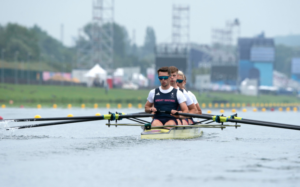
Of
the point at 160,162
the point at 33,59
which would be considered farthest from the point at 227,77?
the point at 160,162

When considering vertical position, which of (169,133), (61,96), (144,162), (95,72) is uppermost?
(95,72)

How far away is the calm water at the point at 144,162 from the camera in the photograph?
25.6 feet

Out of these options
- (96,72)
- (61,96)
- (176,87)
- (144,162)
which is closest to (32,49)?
(96,72)

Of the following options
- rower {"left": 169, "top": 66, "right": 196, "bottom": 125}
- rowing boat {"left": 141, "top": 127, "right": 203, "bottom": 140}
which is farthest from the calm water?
rower {"left": 169, "top": 66, "right": 196, "bottom": 125}

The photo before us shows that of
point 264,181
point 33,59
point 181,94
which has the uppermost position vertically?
point 33,59

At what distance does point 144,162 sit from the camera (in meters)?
9.38

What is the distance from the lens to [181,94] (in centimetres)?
1330

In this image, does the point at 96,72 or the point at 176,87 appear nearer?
the point at 176,87

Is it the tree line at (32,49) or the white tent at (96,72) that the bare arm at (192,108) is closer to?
the white tent at (96,72)

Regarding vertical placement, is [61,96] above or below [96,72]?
below

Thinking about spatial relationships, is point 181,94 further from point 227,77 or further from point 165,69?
point 227,77

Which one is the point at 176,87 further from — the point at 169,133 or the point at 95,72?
the point at 95,72

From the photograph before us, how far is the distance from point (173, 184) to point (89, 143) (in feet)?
17.3

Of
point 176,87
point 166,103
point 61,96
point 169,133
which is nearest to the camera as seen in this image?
point 169,133
